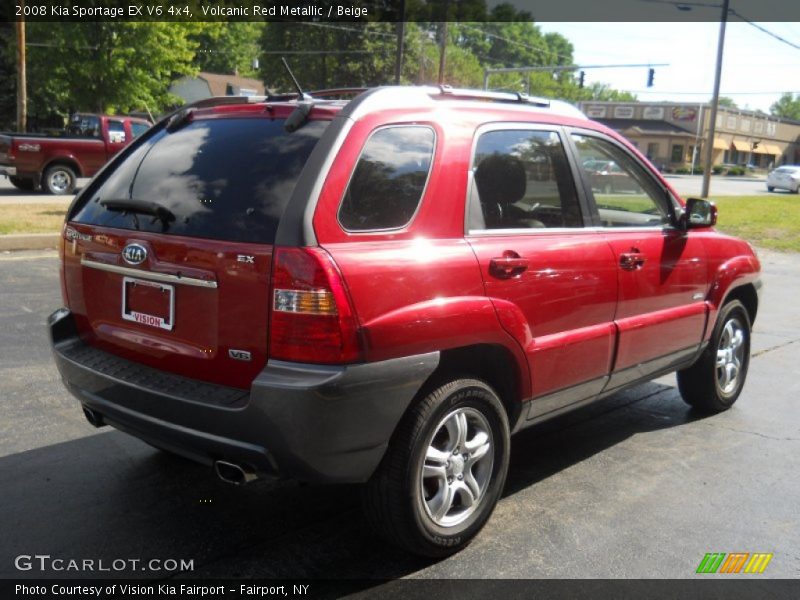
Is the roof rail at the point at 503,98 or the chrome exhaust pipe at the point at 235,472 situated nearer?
the chrome exhaust pipe at the point at 235,472

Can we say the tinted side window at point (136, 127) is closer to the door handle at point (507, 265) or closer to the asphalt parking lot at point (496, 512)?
the asphalt parking lot at point (496, 512)

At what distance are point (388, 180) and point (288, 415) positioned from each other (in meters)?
1.02

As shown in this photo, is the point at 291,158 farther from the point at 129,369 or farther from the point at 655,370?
the point at 655,370

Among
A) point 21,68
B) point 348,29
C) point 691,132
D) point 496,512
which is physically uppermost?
point 348,29

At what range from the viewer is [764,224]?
2067 cm

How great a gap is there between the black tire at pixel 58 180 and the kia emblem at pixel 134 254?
17452 mm

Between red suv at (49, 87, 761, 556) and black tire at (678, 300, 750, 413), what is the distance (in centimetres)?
143

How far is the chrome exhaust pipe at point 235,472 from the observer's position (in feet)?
9.70

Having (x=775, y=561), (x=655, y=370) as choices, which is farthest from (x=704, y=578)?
(x=655, y=370)

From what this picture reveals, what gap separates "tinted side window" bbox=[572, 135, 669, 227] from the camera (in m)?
4.29

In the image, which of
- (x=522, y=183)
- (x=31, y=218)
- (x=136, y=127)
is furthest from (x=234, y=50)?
(x=522, y=183)

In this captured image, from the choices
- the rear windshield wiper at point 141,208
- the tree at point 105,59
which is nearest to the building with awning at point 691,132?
the tree at point 105,59

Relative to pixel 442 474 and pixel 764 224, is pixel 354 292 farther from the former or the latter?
pixel 764 224

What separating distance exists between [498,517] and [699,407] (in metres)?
2.35
